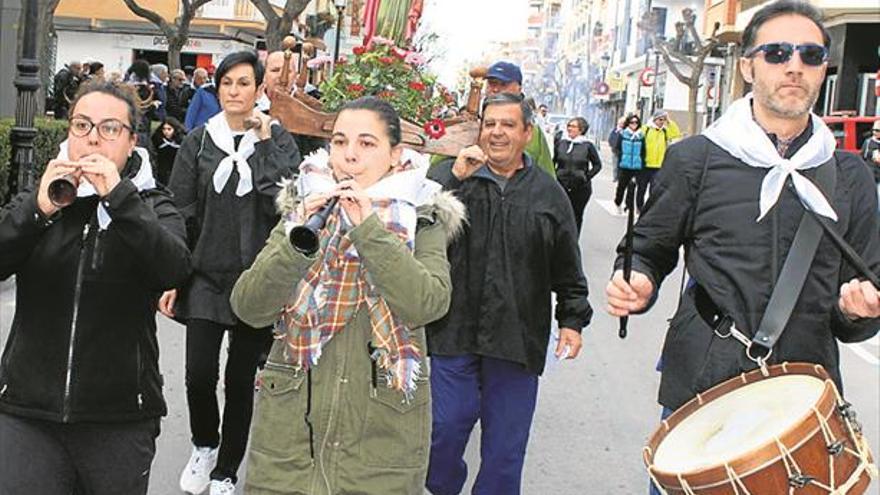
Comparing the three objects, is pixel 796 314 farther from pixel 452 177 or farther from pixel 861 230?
pixel 452 177

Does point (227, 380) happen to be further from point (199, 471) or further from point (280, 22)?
point (280, 22)

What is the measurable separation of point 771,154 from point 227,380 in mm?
2902

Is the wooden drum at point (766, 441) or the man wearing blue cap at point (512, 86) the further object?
the man wearing blue cap at point (512, 86)

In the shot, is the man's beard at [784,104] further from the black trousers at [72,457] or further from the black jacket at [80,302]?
the black trousers at [72,457]

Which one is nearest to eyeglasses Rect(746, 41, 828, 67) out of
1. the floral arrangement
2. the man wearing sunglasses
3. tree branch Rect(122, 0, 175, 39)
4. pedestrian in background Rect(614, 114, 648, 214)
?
the man wearing sunglasses

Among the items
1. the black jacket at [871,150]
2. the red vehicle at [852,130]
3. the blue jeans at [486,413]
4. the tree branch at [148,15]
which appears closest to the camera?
the blue jeans at [486,413]

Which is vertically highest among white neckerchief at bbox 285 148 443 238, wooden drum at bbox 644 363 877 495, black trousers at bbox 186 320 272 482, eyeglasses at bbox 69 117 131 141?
eyeglasses at bbox 69 117 131 141

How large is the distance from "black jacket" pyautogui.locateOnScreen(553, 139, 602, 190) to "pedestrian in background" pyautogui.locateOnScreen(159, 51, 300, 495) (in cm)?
Result: 958

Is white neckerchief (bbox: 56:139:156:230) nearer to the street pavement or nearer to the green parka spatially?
the green parka

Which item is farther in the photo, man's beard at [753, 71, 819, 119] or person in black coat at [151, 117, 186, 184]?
person in black coat at [151, 117, 186, 184]

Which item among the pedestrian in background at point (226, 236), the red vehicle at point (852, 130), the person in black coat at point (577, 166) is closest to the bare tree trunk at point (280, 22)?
the person in black coat at point (577, 166)

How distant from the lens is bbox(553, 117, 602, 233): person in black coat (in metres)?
14.9

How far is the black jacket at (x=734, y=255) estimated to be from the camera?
353 cm

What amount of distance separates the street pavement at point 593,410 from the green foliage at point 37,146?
1.02 metres
